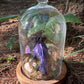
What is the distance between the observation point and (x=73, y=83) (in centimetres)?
104

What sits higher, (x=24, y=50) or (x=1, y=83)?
(x=24, y=50)

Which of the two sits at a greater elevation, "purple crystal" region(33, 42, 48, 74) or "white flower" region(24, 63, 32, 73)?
"purple crystal" region(33, 42, 48, 74)

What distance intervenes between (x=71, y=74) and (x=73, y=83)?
85 millimetres

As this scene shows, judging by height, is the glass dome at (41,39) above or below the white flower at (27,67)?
above

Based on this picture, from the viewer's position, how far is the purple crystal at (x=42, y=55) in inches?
34.9

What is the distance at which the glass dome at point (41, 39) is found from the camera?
0.91 m

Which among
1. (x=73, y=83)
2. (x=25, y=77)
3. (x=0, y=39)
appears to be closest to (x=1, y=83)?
(x=25, y=77)

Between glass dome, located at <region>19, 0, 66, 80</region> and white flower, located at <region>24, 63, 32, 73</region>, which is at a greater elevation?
glass dome, located at <region>19, 0, 66, 80</region>

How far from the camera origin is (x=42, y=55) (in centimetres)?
89

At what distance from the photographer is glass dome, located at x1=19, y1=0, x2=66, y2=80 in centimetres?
91

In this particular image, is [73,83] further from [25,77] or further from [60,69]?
[25,77]

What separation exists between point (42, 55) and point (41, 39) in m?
0.12

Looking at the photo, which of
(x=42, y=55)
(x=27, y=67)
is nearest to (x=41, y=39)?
(x=42, y=55)

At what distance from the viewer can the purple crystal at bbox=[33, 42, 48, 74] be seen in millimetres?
887
